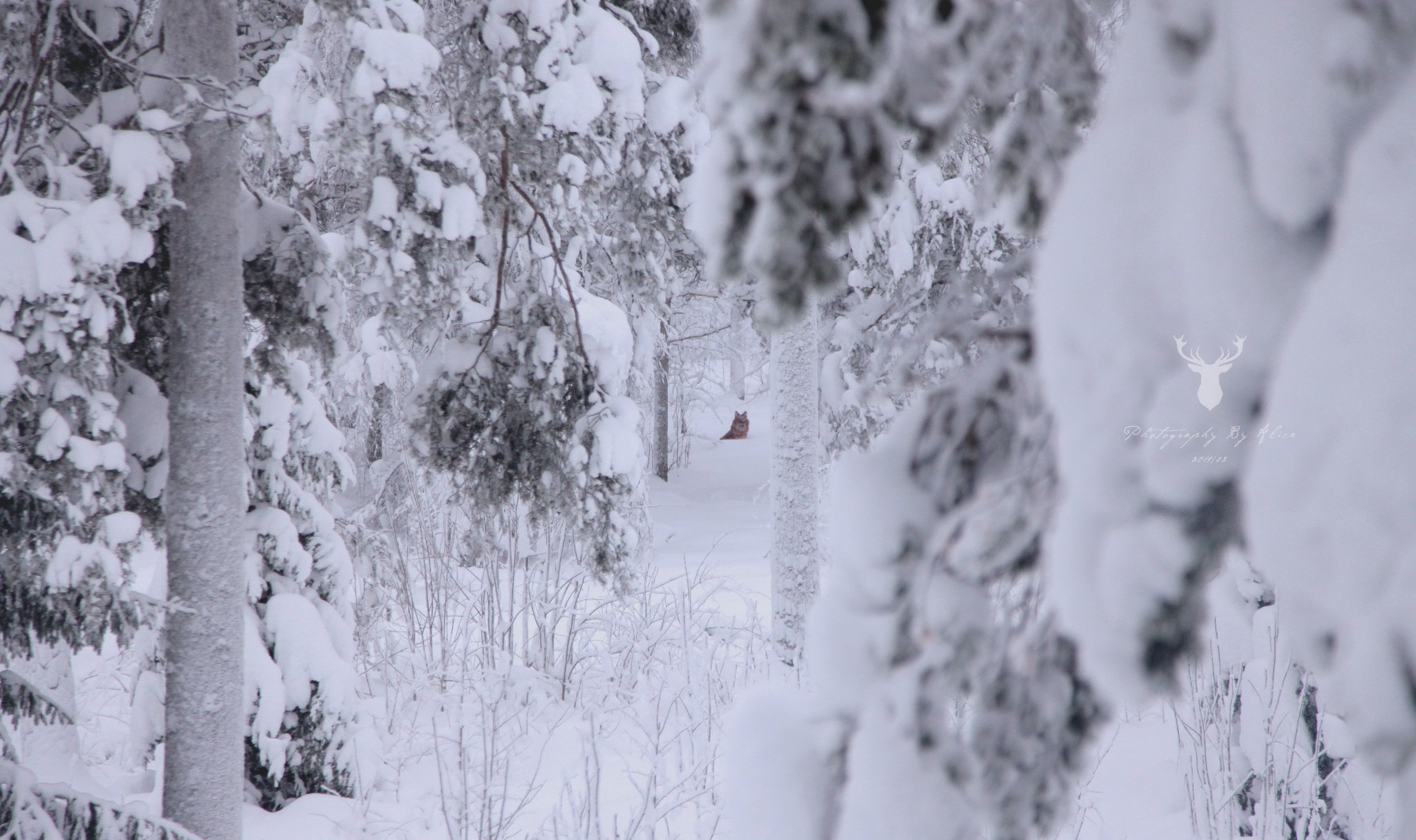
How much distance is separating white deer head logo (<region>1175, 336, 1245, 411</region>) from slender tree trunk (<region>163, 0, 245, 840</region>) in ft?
13.6

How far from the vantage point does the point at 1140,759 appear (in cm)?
581

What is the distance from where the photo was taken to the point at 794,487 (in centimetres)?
746

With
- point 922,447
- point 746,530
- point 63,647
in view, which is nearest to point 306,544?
point 63,647

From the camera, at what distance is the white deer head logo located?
0.78 metres

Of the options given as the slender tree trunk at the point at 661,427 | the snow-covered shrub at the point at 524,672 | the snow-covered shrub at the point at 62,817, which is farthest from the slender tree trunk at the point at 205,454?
the slender tree trunk at the point at 661,427

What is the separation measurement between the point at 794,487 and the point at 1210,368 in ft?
22.0

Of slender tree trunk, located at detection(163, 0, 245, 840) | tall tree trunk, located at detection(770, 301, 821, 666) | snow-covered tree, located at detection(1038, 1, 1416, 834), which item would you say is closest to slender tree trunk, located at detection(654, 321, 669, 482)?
tall tree trunk, located at detection(770, 301, 821, 666)

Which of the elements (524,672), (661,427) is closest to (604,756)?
(524,672)

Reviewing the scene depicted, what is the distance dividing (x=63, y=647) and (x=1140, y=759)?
6763 mm

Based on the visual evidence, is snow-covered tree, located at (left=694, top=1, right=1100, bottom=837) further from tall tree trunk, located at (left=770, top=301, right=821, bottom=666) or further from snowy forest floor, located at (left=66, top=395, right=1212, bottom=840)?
tall tree trunk, located at (left=770, top=301, right=821, bottom=666)

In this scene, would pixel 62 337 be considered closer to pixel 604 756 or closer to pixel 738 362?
pixel 604 756

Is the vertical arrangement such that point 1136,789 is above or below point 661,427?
below

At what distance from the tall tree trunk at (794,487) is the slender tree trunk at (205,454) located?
13.9 feet

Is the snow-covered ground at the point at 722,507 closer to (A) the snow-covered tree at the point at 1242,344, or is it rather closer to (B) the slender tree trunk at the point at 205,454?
(B) the slender tree trunk at the point at 205,454
